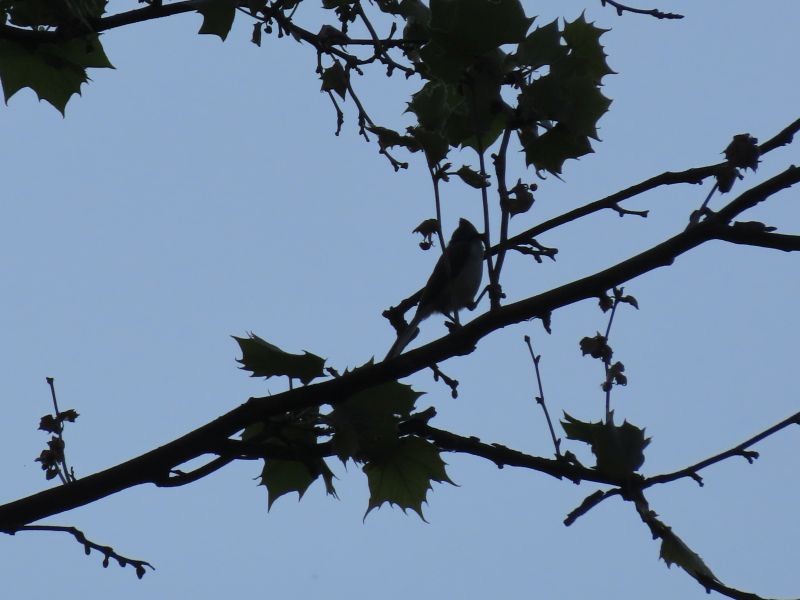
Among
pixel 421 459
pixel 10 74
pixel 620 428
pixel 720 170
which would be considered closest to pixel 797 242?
pixel 720 170

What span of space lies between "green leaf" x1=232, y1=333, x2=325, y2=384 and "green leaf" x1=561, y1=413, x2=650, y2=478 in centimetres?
97

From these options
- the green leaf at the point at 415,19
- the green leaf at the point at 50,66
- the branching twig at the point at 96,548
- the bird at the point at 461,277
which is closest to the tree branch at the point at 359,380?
the branching twig at the point at 96,548

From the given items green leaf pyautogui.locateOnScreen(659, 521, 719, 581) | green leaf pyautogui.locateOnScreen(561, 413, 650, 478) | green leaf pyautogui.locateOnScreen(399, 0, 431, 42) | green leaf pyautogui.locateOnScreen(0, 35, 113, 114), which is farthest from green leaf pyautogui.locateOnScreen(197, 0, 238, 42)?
green leaf pyautogui.locateOnScreen(659, 521, 719, 581)

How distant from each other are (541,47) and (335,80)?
1889 mm

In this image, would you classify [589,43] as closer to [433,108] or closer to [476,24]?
[476,24]

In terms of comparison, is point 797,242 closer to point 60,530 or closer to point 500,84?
point 500,84

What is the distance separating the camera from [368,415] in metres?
3.09

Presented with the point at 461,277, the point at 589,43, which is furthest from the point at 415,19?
the point at 461,277

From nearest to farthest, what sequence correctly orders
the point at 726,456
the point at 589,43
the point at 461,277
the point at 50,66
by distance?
1. the point at 726,456
2. the point at 589,43
3. the point at 50,66
4. the point at 461,277

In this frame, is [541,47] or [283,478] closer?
[541,47]

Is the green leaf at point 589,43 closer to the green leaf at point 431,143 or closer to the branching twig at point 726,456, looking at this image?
the green leaf at point 431,143

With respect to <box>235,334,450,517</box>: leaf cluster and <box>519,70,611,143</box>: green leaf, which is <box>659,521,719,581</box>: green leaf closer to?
<box>235,334,450,517</box>: leaf cluster

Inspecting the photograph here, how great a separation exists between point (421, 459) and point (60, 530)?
1.31 m

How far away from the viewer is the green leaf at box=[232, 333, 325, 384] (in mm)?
3035
